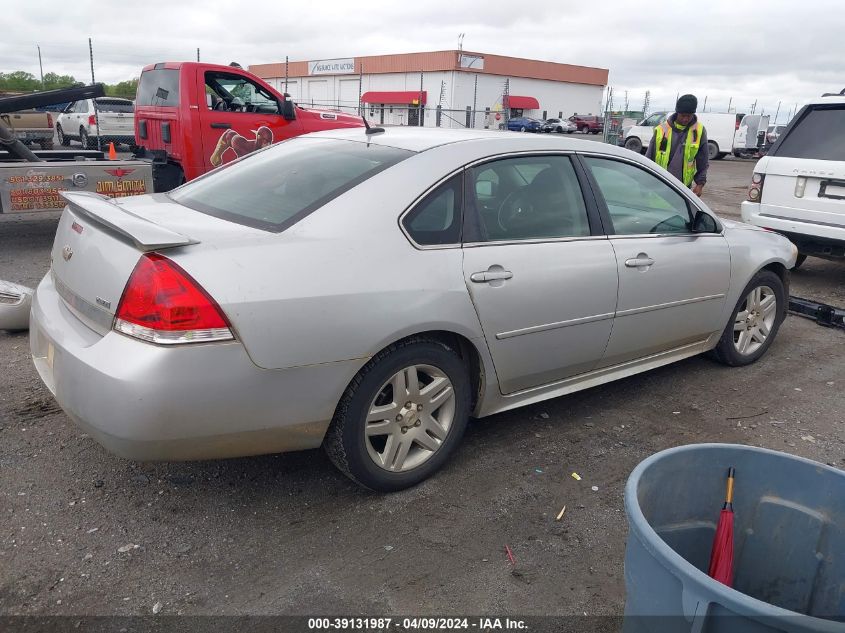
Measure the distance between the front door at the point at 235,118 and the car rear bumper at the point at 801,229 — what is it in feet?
19.8

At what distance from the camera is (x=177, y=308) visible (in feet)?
7.93

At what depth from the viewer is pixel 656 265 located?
3.88 metres

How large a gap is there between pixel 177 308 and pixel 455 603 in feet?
4.68

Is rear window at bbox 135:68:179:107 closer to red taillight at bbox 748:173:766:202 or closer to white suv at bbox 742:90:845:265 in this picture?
red taillight at bbox 748:173:766:202

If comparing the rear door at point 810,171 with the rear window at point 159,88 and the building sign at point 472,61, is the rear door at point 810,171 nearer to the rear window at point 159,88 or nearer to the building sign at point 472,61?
the rear window at point 159,88

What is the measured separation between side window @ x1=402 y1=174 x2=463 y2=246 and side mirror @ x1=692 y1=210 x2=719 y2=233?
1.79 meters

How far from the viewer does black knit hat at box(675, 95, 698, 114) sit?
677cm

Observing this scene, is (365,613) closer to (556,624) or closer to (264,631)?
(264,631)

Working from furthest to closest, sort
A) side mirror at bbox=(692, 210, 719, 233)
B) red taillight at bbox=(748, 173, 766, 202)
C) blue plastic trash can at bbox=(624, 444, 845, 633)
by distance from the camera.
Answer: red taillight at bbox=(748, 173, 766, 202) → side mirror at bbox=(692, 210, 719, 233) → blue plastic trash can at bbox=(624, 444, 845, 633)

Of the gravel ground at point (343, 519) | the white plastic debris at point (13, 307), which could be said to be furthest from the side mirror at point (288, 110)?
the gravel ground at point (343, 519)

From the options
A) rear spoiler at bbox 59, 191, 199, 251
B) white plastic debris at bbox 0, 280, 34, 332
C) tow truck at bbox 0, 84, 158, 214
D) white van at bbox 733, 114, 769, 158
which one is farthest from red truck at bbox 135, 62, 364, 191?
white van at bbox 733, 114, 769, 158

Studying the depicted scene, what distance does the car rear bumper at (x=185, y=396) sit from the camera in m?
2.43

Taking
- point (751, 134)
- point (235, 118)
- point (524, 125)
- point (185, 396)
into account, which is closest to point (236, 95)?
point (235, 118)

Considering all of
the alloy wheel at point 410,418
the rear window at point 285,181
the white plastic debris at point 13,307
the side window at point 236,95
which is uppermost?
the side window at point 236,95
